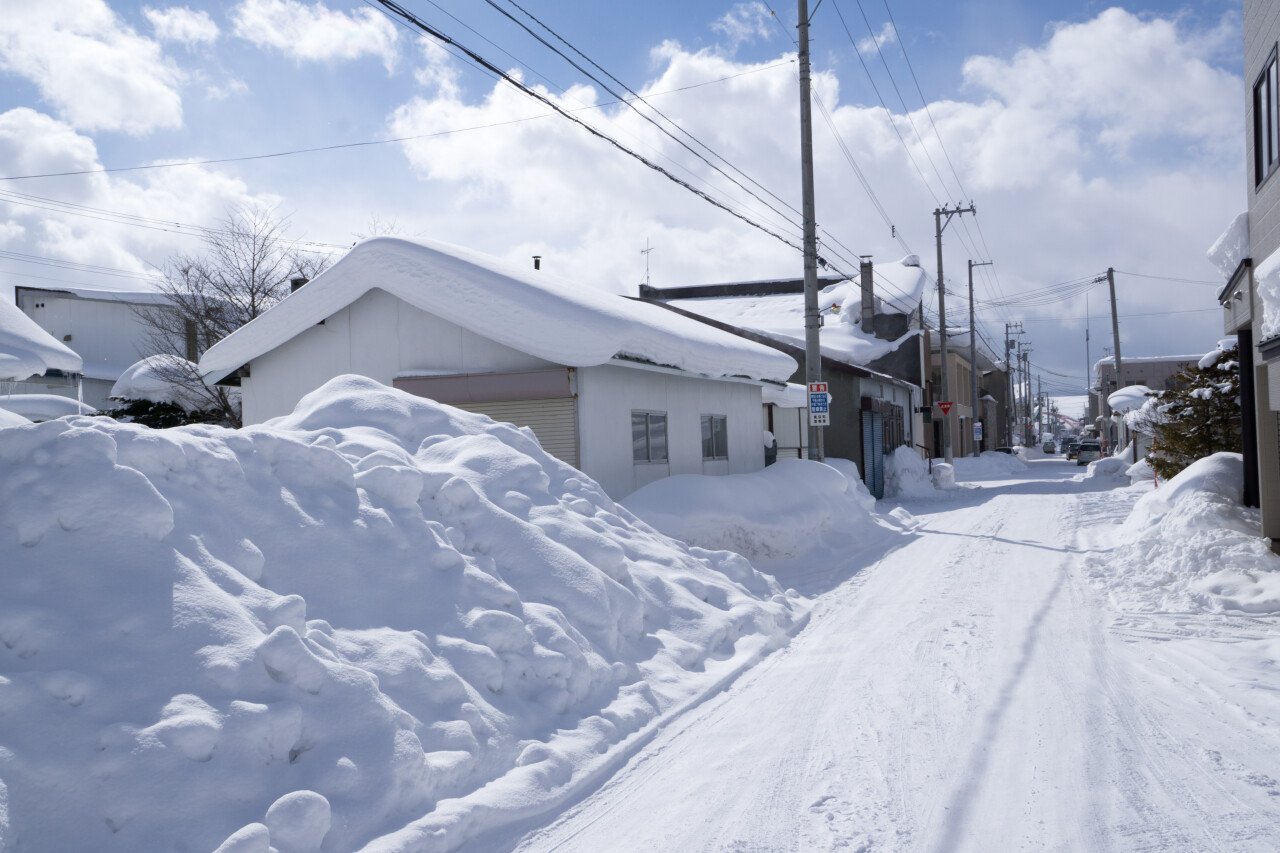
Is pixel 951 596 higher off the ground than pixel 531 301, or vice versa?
pixel 531 301

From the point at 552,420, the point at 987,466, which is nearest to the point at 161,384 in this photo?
→ the point at 552,420

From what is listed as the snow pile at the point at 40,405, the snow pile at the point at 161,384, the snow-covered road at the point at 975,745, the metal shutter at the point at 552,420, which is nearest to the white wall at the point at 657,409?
the metal shutter at the point at 552,420

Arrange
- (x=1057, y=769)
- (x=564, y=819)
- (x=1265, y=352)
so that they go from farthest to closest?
(x=1265, y=352) < (x=1057, y=769) < (x=564, y=819)

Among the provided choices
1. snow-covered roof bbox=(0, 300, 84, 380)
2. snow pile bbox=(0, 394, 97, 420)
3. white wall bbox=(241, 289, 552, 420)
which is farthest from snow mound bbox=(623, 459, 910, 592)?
snow pile bbox=(0, 394, 97, 420)

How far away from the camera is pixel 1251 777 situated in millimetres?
4895

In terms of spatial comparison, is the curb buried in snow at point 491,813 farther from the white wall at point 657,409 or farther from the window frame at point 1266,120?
the window frame at point 1266,120

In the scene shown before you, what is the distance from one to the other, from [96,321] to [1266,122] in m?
39.2

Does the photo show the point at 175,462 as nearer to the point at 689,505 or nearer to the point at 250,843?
the point at 250,843

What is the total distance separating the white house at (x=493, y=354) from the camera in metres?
13.2

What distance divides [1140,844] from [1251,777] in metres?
1.22

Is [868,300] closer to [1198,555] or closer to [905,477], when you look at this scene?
[905,477]

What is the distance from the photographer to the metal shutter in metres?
13.4

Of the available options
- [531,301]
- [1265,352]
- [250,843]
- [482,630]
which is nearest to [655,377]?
[531,301]

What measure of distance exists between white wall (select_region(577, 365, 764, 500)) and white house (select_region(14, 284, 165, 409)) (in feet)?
87.4
